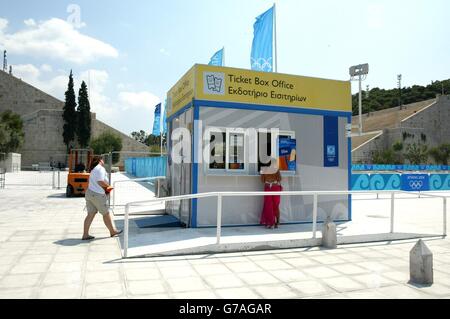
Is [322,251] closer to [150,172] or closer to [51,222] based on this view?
[51,222]

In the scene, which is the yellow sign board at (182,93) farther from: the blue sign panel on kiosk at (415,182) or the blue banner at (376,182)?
the blue sign panel on kiosk at (415,182)

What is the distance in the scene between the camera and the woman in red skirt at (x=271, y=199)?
28.6ft

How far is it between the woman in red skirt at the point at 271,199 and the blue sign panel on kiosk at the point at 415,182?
1354 centimetres

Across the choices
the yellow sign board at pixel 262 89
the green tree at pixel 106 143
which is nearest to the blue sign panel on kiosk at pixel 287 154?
the yellow sign board at pixel 262 89

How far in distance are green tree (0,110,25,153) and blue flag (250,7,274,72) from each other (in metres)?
41.7

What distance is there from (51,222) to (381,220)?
28.7 ft

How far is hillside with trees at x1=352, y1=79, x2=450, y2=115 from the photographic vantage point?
3893 inches

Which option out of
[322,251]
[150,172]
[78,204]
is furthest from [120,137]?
[322,251]

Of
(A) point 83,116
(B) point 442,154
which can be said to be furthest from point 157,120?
(B) point 442,154

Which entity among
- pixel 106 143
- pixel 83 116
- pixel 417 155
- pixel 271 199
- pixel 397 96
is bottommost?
pixel 271 199

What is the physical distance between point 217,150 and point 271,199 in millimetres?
1714

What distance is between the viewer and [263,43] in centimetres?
1396

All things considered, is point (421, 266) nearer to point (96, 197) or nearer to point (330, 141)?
point (330, 141)
